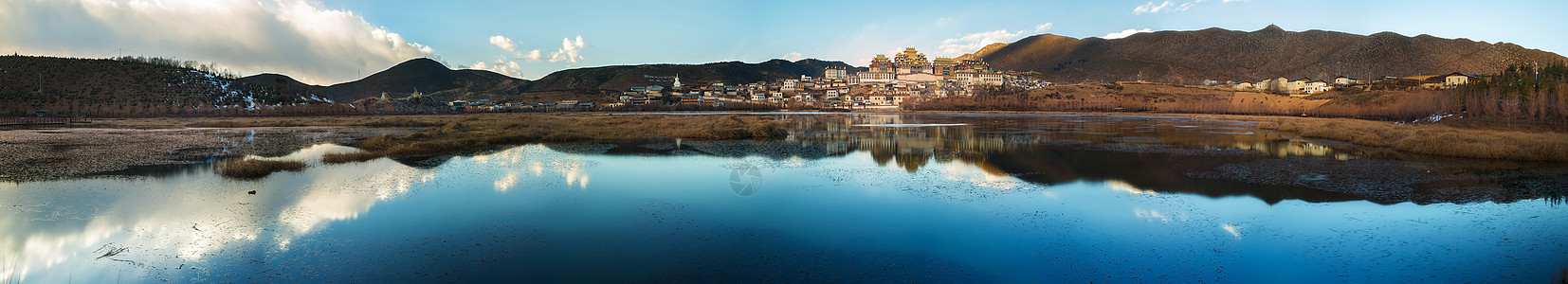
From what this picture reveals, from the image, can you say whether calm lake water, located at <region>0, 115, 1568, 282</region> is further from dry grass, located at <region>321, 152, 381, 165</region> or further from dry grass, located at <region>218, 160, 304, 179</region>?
dry grass, located at <region>321, 152, 381, 165</region>

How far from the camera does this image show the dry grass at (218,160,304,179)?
1259 centimetres

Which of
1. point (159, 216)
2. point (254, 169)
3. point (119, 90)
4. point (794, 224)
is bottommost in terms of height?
point (794, 224)

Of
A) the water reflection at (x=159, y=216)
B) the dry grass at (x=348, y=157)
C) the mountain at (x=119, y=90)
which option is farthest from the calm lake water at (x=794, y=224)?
the mountain at (x=119, y=90)

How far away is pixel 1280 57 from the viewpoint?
160875 millimetres

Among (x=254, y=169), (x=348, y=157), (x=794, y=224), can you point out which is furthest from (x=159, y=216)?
(x=348, y=157)

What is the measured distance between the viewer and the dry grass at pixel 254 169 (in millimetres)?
12594

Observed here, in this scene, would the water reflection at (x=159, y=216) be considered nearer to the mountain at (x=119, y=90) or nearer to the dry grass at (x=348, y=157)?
the dry grass at (x=348, y=157)

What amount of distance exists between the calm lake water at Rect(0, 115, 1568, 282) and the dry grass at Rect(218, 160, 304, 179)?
40cm

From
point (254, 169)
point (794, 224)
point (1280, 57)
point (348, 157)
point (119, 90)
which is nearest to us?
point (794, 224)

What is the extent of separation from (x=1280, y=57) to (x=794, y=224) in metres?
198

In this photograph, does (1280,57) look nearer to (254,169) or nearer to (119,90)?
(254,169)

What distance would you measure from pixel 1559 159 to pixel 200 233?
26.1m

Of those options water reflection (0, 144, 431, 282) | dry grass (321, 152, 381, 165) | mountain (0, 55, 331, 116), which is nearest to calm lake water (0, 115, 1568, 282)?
water reflection (0, 144, 431, 282)

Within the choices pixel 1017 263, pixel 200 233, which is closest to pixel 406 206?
pixel 200 233
